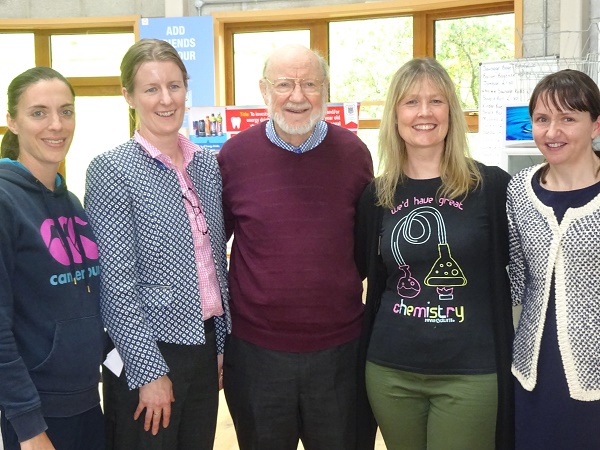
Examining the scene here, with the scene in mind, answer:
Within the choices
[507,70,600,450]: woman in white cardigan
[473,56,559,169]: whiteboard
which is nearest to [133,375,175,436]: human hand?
[507,70,600,450]: woman in white cardigan

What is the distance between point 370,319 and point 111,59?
579 cm

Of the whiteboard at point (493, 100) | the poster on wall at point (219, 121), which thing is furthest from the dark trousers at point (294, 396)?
the poster on wall at point (219, 121)

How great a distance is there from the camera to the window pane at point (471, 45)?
566 centimetres

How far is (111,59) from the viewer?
689cm

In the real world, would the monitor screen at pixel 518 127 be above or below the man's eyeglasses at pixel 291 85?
below

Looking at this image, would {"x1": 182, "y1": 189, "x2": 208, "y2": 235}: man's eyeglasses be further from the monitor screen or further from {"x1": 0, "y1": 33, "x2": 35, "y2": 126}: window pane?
{"x1": 0, "y1": 33, "x2": 35, "y2": 126}: window pane

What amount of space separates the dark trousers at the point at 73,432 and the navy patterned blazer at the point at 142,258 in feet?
0.54

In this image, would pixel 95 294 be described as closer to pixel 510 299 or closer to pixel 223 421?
pixel 510 299

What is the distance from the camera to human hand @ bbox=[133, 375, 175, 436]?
70.3 inches

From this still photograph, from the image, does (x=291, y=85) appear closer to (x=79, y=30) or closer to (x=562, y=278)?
(x=562, y=278)

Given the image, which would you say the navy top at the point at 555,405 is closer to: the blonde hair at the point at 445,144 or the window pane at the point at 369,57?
the blonde hair at the point at 445,144

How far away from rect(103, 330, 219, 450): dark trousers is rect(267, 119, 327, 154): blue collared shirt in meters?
0.69

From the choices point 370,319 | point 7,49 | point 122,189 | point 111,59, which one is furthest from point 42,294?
point 7,49

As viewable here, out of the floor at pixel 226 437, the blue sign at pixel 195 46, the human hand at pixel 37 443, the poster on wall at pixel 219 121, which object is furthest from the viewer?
the blue sign at pixel 195 46
